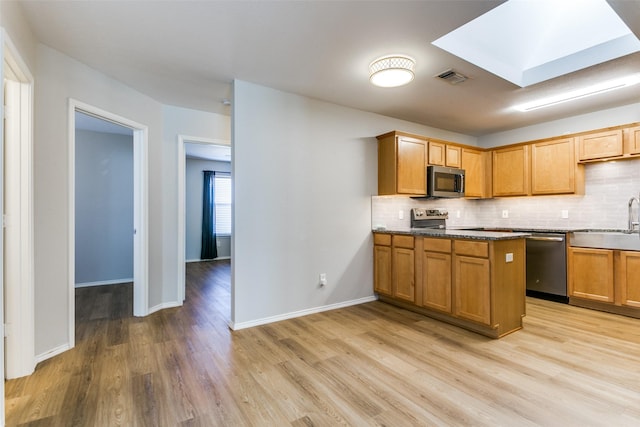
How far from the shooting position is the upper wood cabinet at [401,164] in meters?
3.72

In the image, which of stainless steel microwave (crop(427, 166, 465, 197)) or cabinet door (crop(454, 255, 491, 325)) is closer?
cabinet door (crop(454, 255, 491, 325))

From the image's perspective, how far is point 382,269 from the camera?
12.5 feet

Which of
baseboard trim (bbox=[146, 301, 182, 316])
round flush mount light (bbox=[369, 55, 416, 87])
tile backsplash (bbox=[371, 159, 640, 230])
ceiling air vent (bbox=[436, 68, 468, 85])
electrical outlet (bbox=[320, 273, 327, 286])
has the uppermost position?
ceiling air vent (bbox=[436, 68, 468, 85])

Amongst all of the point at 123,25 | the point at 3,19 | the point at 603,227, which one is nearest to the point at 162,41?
the point at 123,25

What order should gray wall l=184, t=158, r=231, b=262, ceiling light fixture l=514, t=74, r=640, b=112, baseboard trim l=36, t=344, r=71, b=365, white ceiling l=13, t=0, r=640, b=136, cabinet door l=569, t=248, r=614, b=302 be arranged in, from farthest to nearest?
gray wall l=184, t=158, r=231, b=262, cabinet door l=569, t=248, r=614, b=302, ceiling light fixture l=514, t=74, r=640, b=112, baseboard trim l=36, t=344, r=71, b=365, white ceiling l=13, t=0, r=640, b=136

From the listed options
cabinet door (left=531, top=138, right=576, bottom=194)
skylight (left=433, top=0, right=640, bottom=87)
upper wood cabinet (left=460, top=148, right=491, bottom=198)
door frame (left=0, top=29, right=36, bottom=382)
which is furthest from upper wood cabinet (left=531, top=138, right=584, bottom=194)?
door frame (left=0, top=29, right=36, bottom=382)

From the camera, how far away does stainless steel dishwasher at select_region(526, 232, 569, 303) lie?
375 centimetres

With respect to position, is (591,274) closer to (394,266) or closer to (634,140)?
(634,140)

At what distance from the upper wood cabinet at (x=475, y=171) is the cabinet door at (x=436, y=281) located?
179 cm

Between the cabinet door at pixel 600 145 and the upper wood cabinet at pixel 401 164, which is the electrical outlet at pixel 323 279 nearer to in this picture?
the upper wood cabinet at pixel 401 164

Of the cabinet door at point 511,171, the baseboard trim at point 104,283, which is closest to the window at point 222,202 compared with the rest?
the baseboard trim at point 104,283

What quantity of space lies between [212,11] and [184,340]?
102 inches

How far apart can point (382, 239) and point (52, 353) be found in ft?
10.8

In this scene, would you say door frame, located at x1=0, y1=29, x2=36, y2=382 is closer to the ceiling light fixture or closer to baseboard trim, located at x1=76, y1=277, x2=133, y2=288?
baseboard trim, located at x1=76, y1=277, x2=133, y2=288
